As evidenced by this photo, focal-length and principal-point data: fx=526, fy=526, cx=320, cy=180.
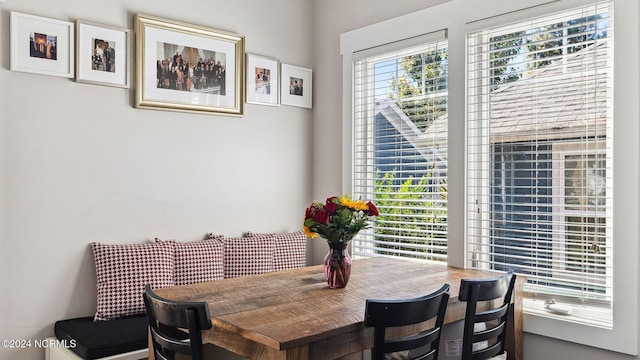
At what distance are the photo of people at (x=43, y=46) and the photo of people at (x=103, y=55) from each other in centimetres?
20

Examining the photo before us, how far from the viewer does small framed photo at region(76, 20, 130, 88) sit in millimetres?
2930

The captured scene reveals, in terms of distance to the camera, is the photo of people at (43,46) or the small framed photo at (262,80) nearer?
the photo of people at (43,46)

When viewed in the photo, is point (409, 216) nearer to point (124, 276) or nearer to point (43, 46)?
point (124, 276)

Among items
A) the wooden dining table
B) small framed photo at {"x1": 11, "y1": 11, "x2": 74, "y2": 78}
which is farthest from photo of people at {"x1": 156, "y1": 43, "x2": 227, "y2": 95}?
the wooden dining table

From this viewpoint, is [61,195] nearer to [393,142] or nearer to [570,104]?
[393,142]

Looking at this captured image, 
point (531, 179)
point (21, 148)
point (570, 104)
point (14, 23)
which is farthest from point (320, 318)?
point (14, 23)

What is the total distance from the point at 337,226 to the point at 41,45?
1.87 metres

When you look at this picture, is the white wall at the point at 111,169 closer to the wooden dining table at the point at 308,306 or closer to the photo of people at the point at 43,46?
the photo of people at the point at 43,46

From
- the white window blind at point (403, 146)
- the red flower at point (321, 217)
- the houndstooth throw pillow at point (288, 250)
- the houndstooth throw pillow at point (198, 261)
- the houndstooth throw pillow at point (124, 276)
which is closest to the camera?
the red flower at point (321, 217)

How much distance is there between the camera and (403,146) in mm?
3502

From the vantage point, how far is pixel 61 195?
9.47 feet

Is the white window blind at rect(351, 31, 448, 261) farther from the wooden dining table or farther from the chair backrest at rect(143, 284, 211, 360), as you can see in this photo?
the chair backrest at rect(143, 284, 211, 360)

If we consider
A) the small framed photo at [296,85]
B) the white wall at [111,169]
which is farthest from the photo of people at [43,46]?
the small framed photo at [296,85]

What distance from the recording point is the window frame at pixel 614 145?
2385 mm
